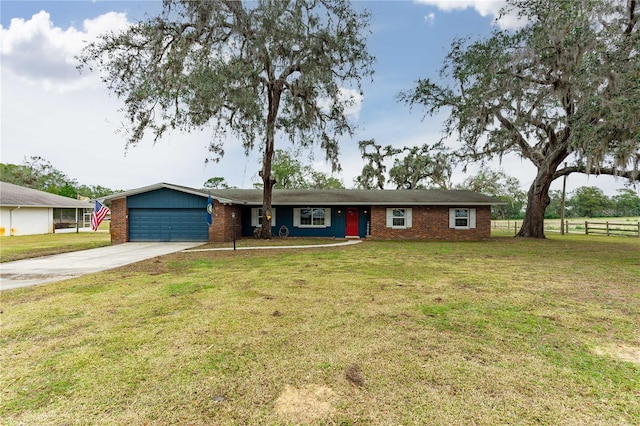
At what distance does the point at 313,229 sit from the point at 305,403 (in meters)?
15.2

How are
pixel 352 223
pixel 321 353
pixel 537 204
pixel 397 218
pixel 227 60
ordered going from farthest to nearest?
1. pixel 537 204
2. pixel 352 223
3. pixel 397 218
4. pixel 227 60
5. pixel 321 353

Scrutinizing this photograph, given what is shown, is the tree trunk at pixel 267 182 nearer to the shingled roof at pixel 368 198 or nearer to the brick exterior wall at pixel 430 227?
the shingled roof at pixel 368 198

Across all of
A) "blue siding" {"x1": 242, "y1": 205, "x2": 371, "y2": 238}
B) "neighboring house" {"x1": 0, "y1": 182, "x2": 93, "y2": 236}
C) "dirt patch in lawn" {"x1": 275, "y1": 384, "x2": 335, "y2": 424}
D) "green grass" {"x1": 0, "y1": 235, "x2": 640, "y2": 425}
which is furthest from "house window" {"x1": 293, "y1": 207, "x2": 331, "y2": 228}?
"neighboring house" {"x1": 0, "y1": 182, "x2": 93, "y2": 236}

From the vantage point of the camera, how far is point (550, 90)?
42.5 feet

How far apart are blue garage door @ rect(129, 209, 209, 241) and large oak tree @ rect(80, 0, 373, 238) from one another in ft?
12.6

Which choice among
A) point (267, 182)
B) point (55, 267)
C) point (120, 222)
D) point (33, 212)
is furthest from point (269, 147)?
point (33, 212)

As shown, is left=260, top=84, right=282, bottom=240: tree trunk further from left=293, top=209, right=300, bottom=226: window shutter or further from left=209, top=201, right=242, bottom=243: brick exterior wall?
left=293, top=209, right=300, bottom=226: window shutter

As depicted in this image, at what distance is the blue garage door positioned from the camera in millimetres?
15336

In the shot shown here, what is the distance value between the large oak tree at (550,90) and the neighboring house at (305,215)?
3.85 m

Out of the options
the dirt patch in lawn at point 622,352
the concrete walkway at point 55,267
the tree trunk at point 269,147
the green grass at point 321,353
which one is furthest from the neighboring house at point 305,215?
the dirt patch in lawn at point 622,352

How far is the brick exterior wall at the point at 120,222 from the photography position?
15.0 m

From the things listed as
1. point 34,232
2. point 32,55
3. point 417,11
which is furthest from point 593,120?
point 34,232

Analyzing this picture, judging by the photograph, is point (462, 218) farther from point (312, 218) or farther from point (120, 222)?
point (120, 222)

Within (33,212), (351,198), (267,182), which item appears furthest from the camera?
(33,212)
